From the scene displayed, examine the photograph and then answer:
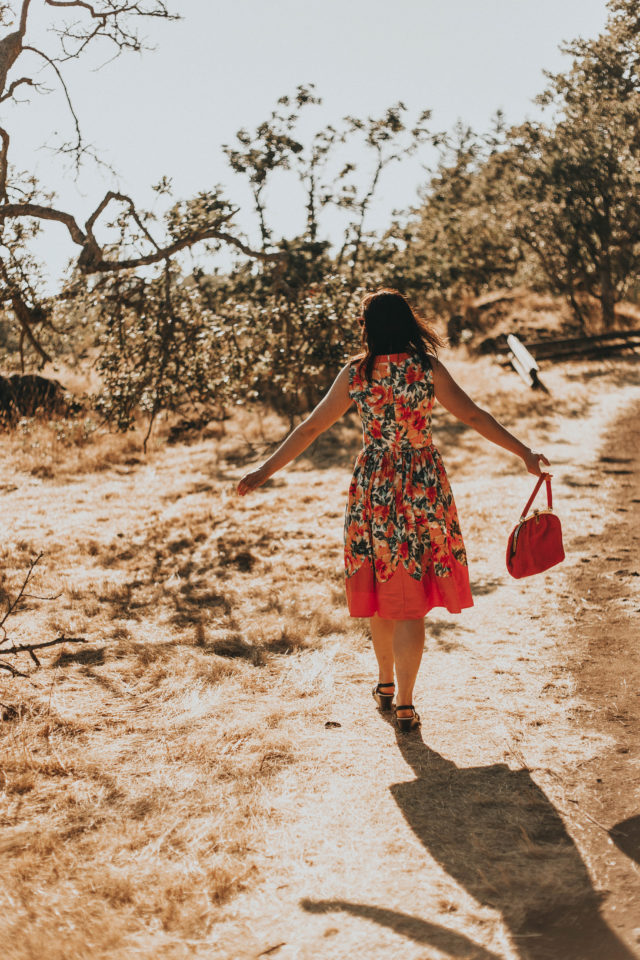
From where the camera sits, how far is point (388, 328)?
3.80m

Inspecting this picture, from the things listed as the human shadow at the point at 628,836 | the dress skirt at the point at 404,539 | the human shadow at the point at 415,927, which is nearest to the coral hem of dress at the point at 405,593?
the dress skirt at the point at 404,539

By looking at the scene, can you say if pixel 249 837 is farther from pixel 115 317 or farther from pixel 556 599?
pixel 115 317

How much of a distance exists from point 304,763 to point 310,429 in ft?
4.61

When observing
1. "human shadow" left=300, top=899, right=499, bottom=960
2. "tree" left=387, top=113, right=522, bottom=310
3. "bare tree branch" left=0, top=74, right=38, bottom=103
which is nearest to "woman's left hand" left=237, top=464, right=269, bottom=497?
"human shadow" left=300, top=899, right=499, bottom=960

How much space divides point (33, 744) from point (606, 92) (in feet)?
74.0

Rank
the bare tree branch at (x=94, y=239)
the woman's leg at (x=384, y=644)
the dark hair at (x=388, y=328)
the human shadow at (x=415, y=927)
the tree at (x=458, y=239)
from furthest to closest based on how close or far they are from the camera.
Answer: the tree at (x=458, y=239), the bare tree branch at (x=94, y=239), the woman's leg at (x=384, y=644), the dark hair at (x=388, y=328), the human shadow at (x=415, y=927)

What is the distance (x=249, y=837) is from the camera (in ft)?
10.1

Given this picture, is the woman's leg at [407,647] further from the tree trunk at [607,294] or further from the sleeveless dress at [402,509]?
the tree trunk at [607,294]

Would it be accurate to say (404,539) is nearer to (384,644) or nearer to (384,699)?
(384,644)

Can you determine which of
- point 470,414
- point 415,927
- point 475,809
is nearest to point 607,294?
point 470,414

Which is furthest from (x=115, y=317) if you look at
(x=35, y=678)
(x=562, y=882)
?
(x=562, y=882)

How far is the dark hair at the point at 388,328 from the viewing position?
3803mm

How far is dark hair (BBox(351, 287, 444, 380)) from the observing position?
12.5ft

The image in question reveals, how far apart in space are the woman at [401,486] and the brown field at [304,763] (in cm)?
58
